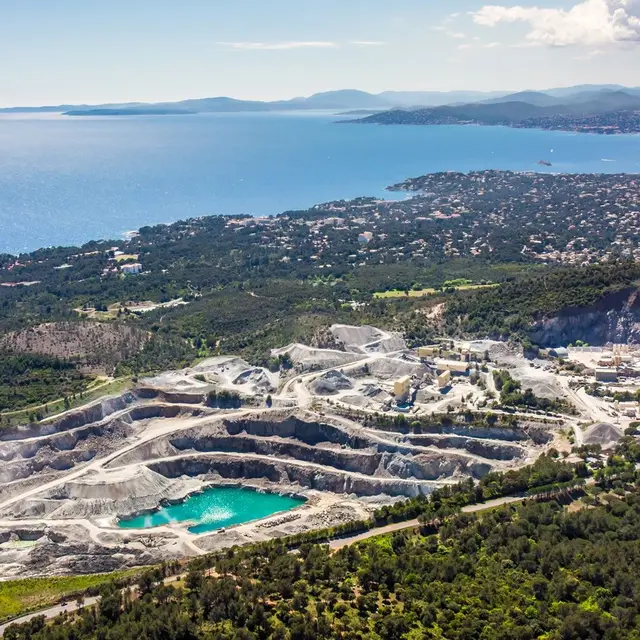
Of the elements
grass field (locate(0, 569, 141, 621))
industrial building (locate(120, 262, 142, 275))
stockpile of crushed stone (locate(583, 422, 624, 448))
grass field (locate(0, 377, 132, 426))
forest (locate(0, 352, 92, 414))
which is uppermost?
industrial building (locate(120, 262, 142, 275))

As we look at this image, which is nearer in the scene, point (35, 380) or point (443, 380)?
point (443, 380)

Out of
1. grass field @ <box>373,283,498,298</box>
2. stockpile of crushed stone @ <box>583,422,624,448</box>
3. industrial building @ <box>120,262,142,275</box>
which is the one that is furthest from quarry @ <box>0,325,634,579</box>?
industrial building @ <box>120,262,142,275</box>

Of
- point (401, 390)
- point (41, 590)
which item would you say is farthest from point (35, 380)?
point (401, 390)

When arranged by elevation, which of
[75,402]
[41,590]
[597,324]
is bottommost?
[41,590]

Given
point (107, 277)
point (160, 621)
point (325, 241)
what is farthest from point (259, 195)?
→ point (160, 621)

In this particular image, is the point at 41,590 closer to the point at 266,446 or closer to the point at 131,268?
the point at 266,446

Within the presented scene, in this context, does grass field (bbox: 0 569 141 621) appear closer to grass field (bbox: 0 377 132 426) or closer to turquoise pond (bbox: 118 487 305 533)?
turquoise pond (bbox: 118 487 305 533)
